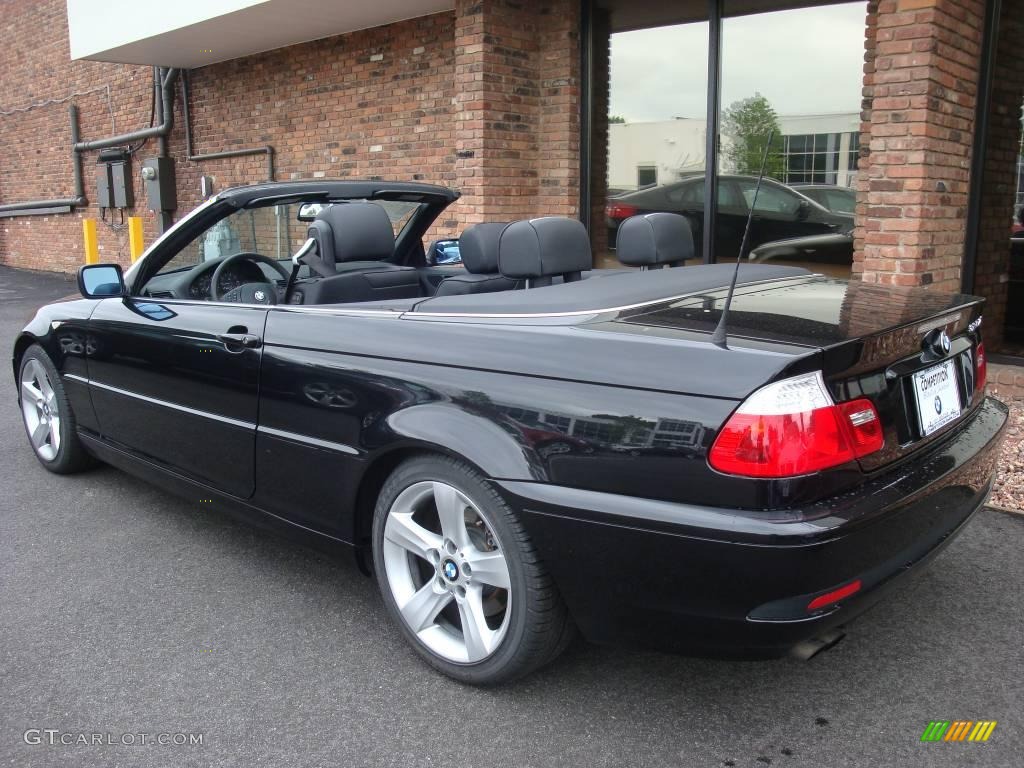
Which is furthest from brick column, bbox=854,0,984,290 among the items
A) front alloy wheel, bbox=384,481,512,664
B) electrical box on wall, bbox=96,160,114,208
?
electrical box on wall, bbox=96,160,114,208

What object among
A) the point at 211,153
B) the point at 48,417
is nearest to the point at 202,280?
the point at 48,417

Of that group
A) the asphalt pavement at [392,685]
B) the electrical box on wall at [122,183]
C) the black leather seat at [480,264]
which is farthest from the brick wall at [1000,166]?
the electrical box on wall at [122,183]

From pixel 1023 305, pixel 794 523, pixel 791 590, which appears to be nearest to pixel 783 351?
pixel 794 523

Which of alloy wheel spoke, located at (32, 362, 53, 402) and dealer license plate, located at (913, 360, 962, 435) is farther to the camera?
alloy wheel spoke, located at (32, 362, 53, 402)

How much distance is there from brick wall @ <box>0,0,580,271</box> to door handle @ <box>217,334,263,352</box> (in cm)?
534

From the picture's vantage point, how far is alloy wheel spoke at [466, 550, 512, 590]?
2.49 metres

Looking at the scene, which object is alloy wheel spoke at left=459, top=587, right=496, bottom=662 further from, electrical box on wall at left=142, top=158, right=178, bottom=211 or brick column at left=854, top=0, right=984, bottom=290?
electrical box on wall at left=142, top=158, right=178, bottom=211

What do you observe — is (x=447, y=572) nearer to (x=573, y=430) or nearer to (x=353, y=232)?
(x=573, y=430)

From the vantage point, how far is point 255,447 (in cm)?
320

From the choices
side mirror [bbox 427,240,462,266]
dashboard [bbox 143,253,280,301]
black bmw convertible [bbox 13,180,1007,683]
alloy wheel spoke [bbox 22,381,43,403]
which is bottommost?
alloy wheel spoke [bbox 22,381,43,403]

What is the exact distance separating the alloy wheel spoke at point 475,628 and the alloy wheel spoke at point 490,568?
70mm

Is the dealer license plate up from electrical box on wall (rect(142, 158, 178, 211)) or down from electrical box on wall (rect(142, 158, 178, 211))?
down

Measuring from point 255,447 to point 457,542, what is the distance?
3.19ft

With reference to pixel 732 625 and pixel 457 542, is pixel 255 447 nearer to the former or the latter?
pixel 457 542
